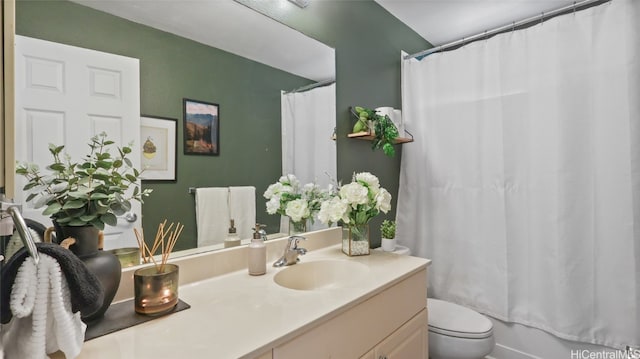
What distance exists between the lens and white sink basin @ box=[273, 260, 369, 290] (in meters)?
1.29

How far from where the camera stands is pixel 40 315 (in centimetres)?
55

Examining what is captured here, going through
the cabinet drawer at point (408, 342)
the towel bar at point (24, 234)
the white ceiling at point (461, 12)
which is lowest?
the cabinet drawer at point (408, 342)

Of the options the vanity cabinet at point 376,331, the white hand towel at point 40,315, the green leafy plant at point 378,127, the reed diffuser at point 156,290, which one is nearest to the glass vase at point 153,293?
the reed diffuser at point 156,290

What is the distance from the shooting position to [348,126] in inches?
70.7

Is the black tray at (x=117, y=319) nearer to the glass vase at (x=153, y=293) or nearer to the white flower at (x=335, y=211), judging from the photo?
the glass vase at (x=153, y=293)

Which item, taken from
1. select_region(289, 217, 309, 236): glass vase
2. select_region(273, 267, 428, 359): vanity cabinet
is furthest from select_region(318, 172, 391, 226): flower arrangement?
select_region(273, 267, 428, 359): vanity cabinet

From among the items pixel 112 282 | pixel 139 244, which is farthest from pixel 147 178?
pixel 112 282

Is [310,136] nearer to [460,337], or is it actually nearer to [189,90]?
[189,90]

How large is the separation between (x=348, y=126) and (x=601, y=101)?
4.22 ft

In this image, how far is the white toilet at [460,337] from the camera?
1.48 meters

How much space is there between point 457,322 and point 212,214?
134 centimetres

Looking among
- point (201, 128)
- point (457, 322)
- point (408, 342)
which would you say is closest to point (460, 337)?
point (457, 322)

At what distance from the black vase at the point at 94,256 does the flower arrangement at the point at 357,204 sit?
869mm

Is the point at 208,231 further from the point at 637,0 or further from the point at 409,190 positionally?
the point at 637,0
